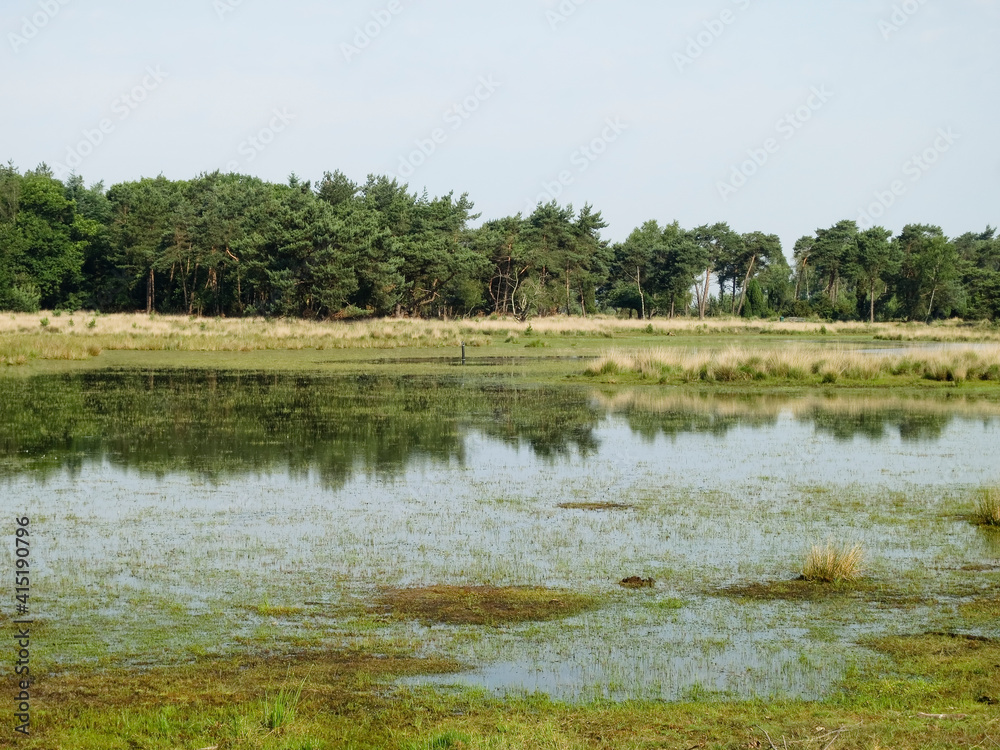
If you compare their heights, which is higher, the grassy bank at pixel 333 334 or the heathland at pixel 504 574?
the grassy bank at pixel 333 334

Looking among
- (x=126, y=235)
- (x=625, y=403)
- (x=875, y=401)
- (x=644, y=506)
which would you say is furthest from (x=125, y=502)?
(x=126, y=235)

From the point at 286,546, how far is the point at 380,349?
3874cm

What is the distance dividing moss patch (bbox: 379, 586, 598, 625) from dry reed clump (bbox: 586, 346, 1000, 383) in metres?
23.8

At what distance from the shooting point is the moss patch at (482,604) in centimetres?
866

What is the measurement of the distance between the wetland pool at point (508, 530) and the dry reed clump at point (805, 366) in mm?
8263

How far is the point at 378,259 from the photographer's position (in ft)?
245

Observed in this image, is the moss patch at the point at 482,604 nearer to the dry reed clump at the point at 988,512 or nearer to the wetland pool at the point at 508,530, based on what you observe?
the wetland pool at the point at 508,530

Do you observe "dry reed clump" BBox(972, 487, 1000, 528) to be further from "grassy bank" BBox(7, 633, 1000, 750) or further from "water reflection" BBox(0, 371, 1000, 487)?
"water reflection" BBox(0, 371, 1000, 487)

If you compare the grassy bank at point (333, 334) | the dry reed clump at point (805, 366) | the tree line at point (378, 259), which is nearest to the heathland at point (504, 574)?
the dry reed clump at point (805, 366)

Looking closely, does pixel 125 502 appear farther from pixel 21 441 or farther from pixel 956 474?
pixel 956 474

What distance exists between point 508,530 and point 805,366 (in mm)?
23118

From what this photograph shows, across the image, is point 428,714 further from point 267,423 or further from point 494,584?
point 267,423

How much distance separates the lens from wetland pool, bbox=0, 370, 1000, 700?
792 cm

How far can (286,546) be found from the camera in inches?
440
